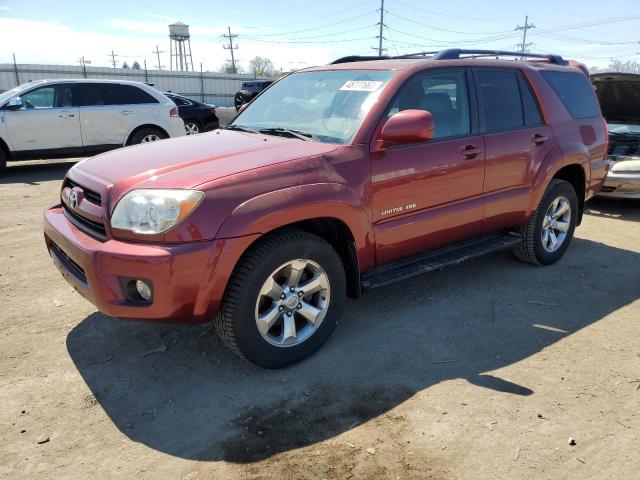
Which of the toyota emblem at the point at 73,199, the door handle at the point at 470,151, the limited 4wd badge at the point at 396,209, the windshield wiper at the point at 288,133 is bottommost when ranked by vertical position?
the limited 4wd badge at the point at 396,209

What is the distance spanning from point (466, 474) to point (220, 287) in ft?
5.04

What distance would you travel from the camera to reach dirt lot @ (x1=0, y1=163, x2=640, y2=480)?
2.47m

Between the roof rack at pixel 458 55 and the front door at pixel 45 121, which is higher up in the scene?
the roof rack at pixel 458 55

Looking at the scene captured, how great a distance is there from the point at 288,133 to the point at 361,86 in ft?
2.06

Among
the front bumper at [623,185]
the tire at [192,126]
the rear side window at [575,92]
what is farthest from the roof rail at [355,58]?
the tire at [192,126]

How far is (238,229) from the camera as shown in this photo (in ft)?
9.21

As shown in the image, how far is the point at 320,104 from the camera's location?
386 cm

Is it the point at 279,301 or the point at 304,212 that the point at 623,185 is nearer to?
the point at 304,212

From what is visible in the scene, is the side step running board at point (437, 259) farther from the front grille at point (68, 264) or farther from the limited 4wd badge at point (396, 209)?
the front grille at point (68, 264)

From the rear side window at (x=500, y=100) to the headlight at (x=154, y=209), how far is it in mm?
2588

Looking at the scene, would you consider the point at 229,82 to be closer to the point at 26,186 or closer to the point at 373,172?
the point at 26,186

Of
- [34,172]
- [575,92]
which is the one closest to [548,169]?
[575,92]

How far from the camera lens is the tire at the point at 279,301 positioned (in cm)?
294

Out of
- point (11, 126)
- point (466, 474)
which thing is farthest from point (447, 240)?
point (11, 126)
